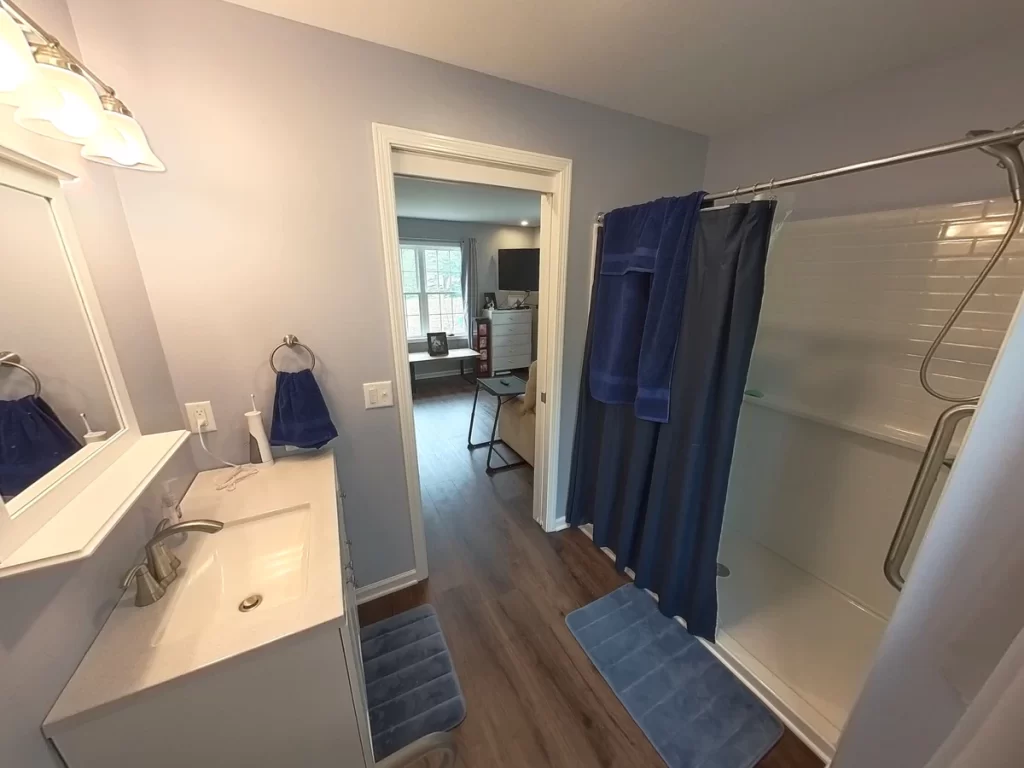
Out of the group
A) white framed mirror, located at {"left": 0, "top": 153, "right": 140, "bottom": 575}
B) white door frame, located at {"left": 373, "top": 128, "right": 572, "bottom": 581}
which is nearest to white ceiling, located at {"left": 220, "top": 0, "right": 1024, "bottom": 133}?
white door frame, located at {"left": 373, "top": 128, "right": 572, "bottom": 581}

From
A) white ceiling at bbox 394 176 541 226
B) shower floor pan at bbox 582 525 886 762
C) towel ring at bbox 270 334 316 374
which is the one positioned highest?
white ceiling at bbox 394 176 541 226

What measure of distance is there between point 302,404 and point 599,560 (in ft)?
5.73

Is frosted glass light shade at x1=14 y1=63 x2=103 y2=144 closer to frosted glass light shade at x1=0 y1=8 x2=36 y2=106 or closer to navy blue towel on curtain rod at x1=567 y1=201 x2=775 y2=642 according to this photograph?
frosted glass light shade at x1=0 y1=8 x2=36 y2=106

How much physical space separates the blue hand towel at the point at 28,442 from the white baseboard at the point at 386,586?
1356 mm

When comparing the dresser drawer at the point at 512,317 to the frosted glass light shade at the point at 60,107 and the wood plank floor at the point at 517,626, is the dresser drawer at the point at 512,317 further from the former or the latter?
the frosted glass light shade at the point at 60,107

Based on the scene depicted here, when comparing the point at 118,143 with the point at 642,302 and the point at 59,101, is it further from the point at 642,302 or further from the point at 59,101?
the point at 642,302

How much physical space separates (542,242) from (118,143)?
1481mm

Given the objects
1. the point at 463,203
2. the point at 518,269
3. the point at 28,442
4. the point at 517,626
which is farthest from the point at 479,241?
the point at 28,442

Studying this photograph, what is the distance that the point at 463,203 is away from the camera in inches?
156

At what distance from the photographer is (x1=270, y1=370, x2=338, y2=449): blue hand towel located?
4.25 ft

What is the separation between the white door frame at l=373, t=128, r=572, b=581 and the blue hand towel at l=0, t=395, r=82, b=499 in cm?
91

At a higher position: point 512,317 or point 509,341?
point 512,317

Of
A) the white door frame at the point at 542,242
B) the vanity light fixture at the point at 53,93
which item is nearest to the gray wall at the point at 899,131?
the white door frame at the point at 542,242

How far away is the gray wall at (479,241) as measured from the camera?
527 centimetres
